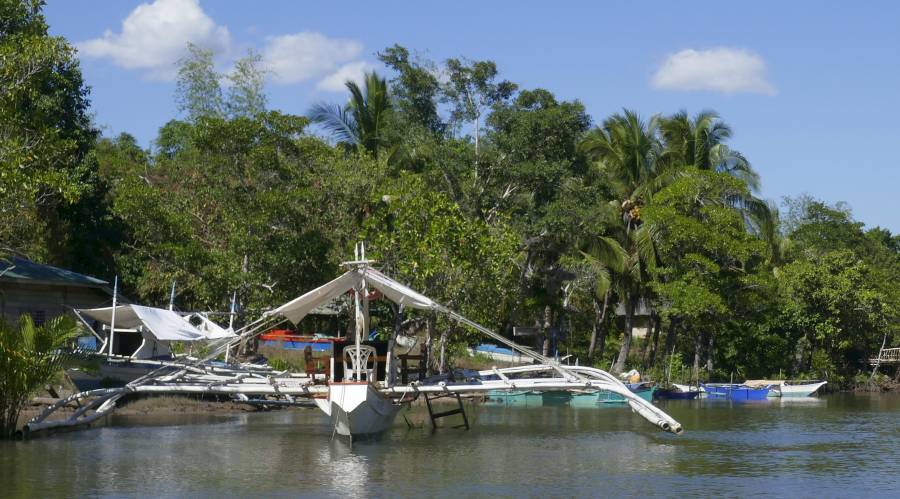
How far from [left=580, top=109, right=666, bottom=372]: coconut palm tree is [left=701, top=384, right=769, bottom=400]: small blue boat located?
4.84m

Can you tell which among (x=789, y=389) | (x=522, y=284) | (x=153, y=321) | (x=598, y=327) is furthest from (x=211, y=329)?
(x=789, y=389)

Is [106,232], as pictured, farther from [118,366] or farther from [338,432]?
[338,432]

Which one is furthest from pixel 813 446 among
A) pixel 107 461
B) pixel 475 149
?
pixel 475 149

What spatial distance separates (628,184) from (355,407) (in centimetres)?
3310

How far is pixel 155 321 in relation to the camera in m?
35.7

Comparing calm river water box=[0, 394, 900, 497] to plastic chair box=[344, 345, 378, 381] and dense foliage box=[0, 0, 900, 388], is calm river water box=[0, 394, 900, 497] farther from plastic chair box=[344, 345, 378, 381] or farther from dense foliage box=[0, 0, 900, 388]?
dense foliage box=[0, 0, 900, 388]

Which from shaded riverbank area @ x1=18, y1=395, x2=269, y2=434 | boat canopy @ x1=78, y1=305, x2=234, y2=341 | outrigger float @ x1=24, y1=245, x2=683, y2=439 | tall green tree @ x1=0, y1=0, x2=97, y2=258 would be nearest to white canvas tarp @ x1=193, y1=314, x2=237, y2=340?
boat canopy @ x1=78, y1=305, x2=234, y2=341

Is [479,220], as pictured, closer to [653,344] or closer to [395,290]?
[395,290]

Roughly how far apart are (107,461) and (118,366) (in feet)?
38.7

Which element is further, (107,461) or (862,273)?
(862,273)

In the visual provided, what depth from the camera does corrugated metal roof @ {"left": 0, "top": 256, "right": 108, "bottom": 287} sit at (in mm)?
37188

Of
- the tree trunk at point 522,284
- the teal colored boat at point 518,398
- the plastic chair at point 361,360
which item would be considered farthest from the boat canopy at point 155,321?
the tree trunk at point 522,284

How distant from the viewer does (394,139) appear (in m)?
55.2

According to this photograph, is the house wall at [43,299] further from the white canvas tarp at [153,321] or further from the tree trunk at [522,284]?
the tree trunk at [522,284]
